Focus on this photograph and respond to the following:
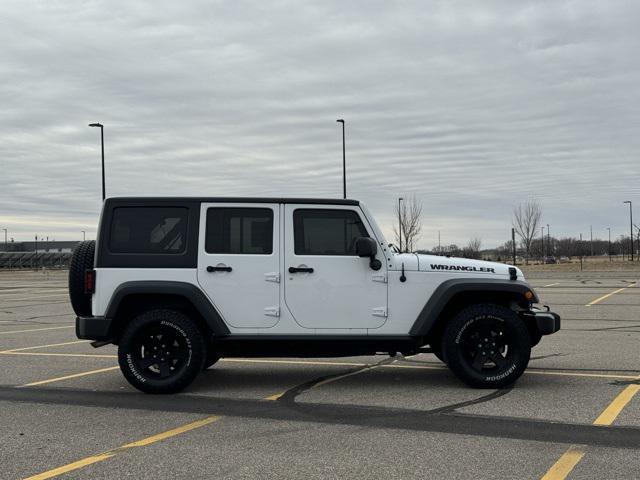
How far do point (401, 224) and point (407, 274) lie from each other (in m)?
39.9

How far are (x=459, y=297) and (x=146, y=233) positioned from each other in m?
3.34

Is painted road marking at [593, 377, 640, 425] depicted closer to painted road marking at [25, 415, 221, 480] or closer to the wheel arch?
the wheel arch

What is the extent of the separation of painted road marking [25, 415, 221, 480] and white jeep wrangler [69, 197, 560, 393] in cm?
123

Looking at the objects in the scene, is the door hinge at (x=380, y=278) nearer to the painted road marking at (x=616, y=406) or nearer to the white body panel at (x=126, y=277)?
the white body panel at (x=126, y=277)

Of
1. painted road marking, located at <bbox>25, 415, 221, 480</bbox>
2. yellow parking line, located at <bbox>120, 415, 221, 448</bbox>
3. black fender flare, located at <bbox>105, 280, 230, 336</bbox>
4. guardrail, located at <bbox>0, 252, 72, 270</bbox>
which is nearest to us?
painted road marking, located at <bbox>25, 415, 221, 480</bbox>

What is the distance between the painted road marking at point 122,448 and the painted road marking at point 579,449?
9.33 ft

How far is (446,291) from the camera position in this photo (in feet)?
23.2

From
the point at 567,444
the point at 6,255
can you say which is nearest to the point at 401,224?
the point at 567,444

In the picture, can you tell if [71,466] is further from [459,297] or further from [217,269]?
[459,297]

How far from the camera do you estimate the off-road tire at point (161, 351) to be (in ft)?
23.1

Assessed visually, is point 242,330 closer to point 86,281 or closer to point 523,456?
point 86,281

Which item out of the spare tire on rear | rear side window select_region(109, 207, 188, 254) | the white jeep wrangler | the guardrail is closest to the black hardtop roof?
the white jeep wrangler

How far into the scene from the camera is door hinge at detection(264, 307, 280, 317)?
7090 mm

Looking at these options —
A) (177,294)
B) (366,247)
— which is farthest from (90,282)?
(366,247)
